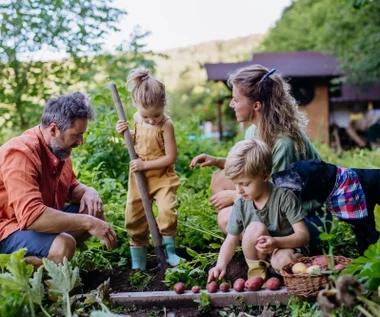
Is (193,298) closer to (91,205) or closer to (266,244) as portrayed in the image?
(266,244)

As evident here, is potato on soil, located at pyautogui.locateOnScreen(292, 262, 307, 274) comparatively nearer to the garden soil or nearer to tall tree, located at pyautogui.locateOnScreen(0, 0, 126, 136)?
the garden soil

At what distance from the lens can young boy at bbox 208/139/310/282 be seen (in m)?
3.39

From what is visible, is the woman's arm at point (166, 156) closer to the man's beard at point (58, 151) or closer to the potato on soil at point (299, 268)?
the man's beard at point (58, 151)

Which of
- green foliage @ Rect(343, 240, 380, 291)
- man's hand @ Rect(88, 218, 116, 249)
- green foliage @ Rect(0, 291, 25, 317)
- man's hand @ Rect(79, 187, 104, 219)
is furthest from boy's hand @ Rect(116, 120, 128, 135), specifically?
green foliage @ Rect(343, 240, 380, 291)

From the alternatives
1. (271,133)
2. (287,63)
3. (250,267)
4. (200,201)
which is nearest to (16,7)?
(200,201)

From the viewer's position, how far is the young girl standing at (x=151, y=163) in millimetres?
3963

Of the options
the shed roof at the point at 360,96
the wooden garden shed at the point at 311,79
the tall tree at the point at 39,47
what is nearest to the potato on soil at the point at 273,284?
the tall tree at the point at 39,47

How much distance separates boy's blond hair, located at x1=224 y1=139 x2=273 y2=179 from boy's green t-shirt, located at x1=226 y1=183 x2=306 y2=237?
0.19m

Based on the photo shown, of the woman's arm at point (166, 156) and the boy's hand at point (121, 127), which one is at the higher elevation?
the boy's hand at point (121, 127)

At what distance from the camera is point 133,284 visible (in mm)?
3916

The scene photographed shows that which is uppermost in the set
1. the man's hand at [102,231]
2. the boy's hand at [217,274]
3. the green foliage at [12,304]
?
the man's hand at [102,231]

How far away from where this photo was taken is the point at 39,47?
8.20 m

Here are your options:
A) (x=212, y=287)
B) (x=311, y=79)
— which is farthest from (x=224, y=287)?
(x=311, y=79)

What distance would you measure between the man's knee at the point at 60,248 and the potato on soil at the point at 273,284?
125 cm
